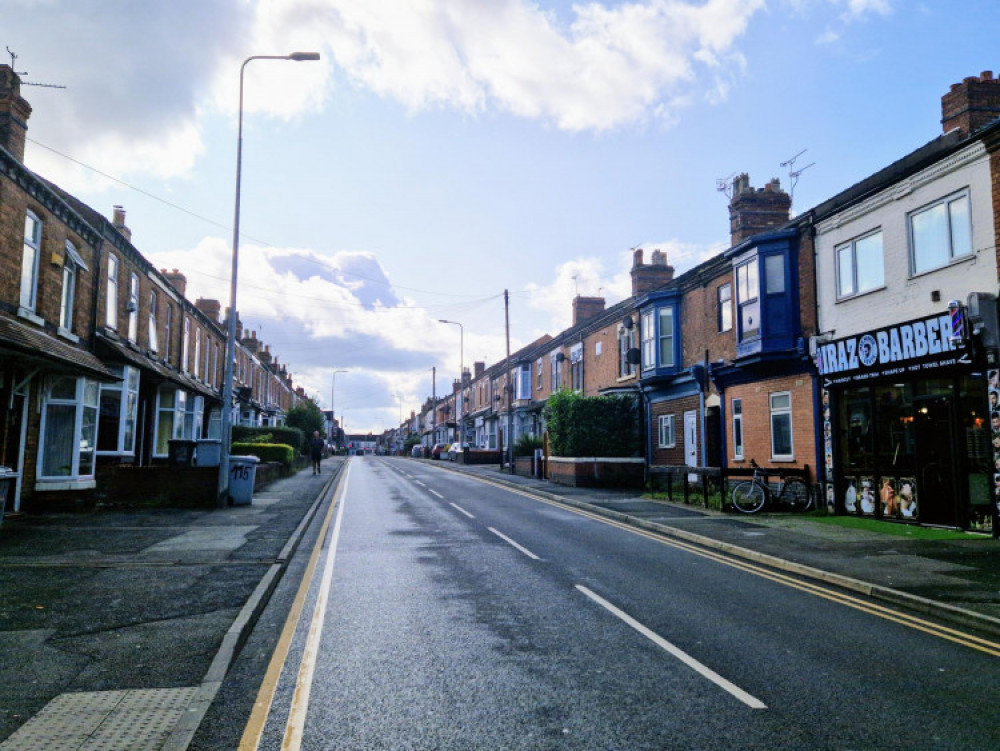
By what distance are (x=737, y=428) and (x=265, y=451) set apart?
1979 cm

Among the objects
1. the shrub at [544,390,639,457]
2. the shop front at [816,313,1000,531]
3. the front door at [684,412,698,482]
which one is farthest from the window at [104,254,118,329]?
the shop front at [816,313,1000,531]

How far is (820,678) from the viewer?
542 centimetres

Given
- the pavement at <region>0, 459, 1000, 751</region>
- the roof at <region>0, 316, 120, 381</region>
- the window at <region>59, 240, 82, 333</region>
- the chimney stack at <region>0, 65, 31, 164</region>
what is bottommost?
the pavement at <region>0, 459, 1000, 751</region>

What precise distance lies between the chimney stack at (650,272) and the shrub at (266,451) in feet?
55.6

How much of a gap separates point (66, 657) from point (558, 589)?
16.5ft

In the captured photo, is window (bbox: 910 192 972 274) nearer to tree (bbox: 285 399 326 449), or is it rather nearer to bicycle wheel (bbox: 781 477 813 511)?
bicycle wheel (bbox: 781 477 813 511)

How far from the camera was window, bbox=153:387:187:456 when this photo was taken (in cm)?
2541

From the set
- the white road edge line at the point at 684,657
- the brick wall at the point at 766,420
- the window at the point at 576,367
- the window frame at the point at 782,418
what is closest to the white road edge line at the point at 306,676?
the white road edge line at the point at 684,657

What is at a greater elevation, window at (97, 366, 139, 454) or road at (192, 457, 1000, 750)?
window at (97, 366, 139, 454)

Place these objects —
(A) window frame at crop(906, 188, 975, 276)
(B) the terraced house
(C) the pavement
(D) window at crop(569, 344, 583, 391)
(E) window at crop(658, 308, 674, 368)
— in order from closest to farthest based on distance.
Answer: (C) the pavement, (A) window frame at crop(906, 188, 975, 276), (B) the terraced house, (E) window at crop(658, 308, 674, 368), (D) window at crop(569, 344, 583, 391)

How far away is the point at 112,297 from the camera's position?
67.5 ft

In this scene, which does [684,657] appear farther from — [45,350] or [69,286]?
[69,286]

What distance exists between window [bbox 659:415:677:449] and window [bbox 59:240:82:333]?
19059 millimetres

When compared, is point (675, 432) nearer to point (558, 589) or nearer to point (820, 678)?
point (558, 589)
